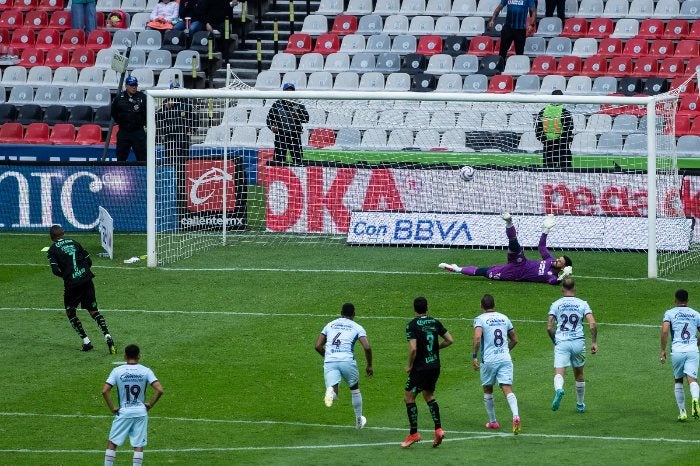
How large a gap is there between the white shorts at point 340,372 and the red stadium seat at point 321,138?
1389 cm

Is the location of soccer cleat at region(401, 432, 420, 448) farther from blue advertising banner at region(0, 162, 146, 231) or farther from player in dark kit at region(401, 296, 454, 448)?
blue advertising banner at region(0, 162, 146, 231)

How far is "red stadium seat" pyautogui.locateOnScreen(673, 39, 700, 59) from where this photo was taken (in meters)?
36.0

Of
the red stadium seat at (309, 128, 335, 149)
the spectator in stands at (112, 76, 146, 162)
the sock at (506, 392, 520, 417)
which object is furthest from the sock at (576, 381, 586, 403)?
the spectator in stands at (112, 76, 146, 162)

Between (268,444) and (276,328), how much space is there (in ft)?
20.9

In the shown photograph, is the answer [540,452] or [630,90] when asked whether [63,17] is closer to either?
[630,90]

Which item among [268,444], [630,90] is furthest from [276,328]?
[630,90]

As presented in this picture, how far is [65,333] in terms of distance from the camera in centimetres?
2358

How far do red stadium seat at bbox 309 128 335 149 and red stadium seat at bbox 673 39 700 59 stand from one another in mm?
10008

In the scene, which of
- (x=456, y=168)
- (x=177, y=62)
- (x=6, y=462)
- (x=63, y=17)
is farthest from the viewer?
(x=63, y=17)

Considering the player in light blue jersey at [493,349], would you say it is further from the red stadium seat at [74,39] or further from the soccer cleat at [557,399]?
the red stadium seat at [74,39]

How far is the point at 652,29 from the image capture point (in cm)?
3700

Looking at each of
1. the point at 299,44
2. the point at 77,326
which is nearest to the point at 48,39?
the point at 299,44

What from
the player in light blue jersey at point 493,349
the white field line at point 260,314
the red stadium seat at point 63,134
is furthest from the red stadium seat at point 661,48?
the player in light blue jersey at point 493,349

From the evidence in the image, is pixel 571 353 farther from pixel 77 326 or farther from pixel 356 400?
pixel 77 326
